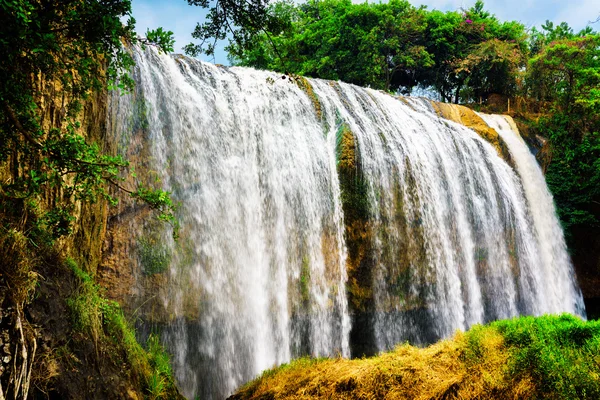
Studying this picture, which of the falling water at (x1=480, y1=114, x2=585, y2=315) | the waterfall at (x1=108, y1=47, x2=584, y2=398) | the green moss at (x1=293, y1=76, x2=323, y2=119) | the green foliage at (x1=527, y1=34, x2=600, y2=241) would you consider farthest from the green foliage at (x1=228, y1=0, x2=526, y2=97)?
the waterfall at (x1=108, y1=47, x2=584, y2=398)

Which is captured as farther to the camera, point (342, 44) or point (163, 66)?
point (342, 44)

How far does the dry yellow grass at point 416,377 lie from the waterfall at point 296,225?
9.46 ft

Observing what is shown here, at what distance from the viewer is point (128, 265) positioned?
703 cm

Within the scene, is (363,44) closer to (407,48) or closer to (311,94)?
(407,48)

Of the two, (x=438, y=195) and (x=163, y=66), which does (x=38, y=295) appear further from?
(x=438, y=195)

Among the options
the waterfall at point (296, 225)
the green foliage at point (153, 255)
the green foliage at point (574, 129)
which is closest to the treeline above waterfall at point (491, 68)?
the green foliage at point (574, 129)

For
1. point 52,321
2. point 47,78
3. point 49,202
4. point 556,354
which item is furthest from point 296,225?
point 47,78

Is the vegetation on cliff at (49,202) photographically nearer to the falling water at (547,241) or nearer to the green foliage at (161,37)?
the green foliage at (161,37)

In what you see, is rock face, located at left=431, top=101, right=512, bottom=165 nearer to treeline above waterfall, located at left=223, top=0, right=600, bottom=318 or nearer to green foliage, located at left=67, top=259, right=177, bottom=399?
treeline above waterfall, located at left=223, top=0, right=600, bottom=318

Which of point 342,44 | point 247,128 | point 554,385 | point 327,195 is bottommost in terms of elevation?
point 554,385

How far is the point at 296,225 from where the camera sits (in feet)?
29.6

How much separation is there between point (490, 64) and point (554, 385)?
23.4m

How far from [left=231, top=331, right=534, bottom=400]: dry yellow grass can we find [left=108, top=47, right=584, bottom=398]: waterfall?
9.46 feet

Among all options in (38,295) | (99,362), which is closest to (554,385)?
(99,362)
